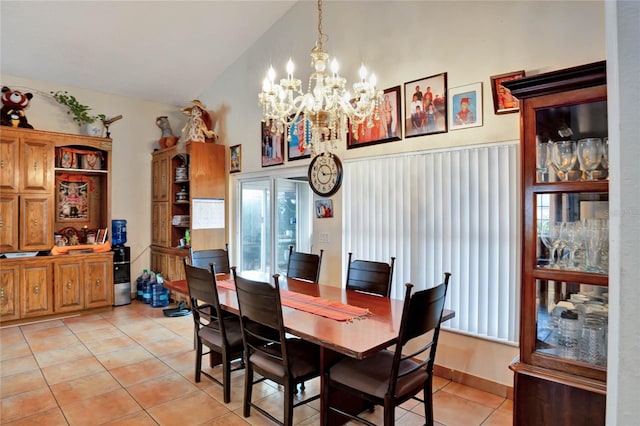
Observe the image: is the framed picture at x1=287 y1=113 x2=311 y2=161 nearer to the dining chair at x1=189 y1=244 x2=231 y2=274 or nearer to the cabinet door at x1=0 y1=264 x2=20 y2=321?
the dining chair at x1=189 y1=244 x2=231 y2=274

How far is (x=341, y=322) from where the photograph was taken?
6.94 ft

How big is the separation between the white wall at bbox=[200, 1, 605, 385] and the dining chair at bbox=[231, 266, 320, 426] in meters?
1.39

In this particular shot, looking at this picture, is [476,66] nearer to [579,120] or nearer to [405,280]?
[579,120]

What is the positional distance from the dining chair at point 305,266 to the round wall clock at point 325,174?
2.52 feet

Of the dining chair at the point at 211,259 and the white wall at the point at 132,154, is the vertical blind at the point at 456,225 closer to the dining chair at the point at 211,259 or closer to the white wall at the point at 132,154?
the dining chair at the point at 211,259

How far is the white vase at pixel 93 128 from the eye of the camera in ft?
16.7

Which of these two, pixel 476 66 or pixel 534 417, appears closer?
pixel 534 417

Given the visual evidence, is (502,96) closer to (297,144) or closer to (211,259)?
(297,144)

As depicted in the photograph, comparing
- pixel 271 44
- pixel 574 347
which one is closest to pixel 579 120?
pixel 574 347

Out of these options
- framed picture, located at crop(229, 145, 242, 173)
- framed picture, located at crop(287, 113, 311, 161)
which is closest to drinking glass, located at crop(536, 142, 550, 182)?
framed picture, located at crop(287, 113, 311, 161)

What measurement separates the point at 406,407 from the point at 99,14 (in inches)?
185

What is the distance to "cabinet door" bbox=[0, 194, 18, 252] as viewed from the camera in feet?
14.2

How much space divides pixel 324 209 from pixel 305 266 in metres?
0.81

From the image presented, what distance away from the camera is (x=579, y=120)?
1.79 meters
